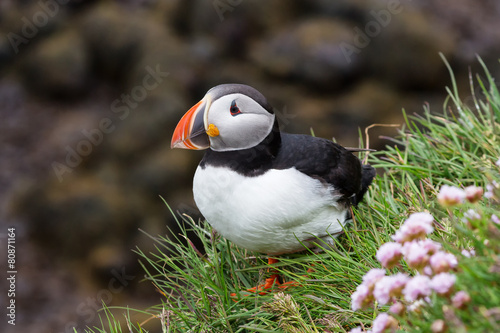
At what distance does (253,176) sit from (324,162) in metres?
0.44

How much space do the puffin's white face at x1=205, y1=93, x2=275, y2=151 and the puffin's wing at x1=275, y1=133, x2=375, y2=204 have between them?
0.66 ft

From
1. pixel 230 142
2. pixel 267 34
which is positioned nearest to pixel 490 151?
pixel 230 142

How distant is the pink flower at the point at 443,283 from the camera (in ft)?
4.40

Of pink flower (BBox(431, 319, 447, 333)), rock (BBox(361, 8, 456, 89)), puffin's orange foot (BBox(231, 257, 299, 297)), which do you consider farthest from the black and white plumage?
rock (BBox(361, 8, 456, 89))

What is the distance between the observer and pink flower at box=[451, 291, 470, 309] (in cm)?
133

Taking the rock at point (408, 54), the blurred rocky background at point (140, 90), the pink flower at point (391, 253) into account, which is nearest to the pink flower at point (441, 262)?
the pink flower at point (391, 253)

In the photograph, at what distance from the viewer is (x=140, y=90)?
677 centimetres

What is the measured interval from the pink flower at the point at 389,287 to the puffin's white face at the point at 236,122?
1.20m

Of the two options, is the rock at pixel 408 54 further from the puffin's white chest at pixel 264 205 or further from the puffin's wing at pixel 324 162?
the puffin's white chest at pixel 264 205

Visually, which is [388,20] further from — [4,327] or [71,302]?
[4,327]

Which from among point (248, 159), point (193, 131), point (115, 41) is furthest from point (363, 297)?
point (115, 41)

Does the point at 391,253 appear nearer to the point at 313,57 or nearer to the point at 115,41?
the point at 313,57

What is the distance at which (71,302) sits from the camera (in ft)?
19.4

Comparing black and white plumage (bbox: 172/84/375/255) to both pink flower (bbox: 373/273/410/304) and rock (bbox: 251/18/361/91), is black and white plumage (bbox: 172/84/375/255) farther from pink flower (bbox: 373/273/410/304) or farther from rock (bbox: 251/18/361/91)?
rock (bbox: 251/18/361/91)
